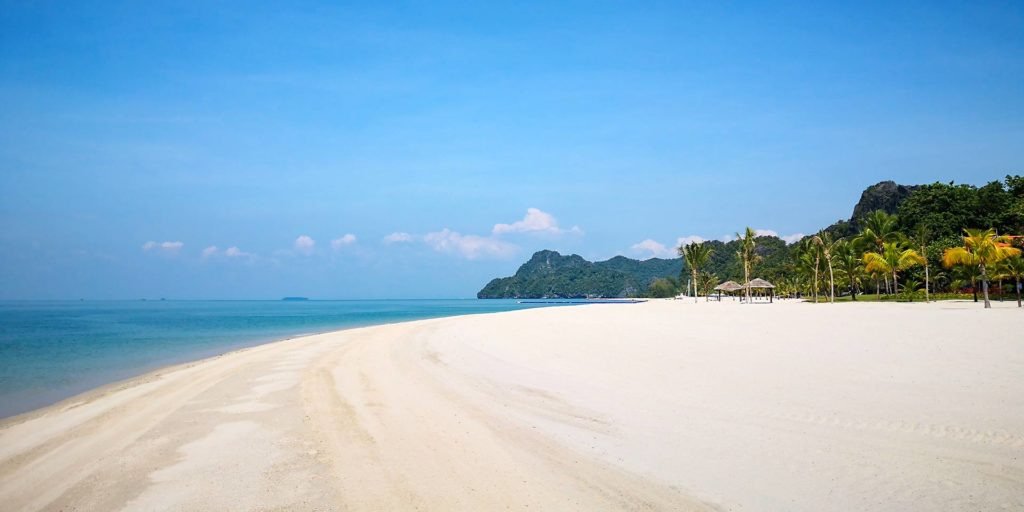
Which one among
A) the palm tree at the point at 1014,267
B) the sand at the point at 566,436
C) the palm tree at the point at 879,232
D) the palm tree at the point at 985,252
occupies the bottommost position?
the sand at the point at 566,436

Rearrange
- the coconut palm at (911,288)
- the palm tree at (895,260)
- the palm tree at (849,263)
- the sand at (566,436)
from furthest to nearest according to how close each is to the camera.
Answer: the palm tree at (849,263) → the palm tree at (895,260) → the coconut palm at (911,288) → the sand at (566,436)

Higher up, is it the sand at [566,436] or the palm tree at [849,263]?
the palm tree at [849,263]

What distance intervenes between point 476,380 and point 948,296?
5510 centimetres

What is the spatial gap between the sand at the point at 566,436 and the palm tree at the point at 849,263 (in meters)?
47.9

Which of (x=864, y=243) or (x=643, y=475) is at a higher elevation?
(x=864, y=243)

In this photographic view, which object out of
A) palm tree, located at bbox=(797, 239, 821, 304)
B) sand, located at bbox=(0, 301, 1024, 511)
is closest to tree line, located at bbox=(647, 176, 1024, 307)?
palm tree, located at bbox=(797, 239, 821, 304)

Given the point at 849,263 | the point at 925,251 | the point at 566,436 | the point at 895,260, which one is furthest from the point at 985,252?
the point at 566,436

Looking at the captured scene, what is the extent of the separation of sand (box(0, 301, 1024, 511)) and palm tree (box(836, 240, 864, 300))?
157 feet

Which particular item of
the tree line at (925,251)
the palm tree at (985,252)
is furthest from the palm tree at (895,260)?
the palm tree at (985,252)

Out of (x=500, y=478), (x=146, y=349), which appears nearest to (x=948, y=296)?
(x=500, y=478)

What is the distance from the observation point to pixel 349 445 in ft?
24.6

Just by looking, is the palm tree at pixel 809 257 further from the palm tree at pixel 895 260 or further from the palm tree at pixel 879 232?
the palm tree at pixel 895 260

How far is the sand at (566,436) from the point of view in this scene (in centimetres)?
555

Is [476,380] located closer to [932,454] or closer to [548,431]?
[548,431]
